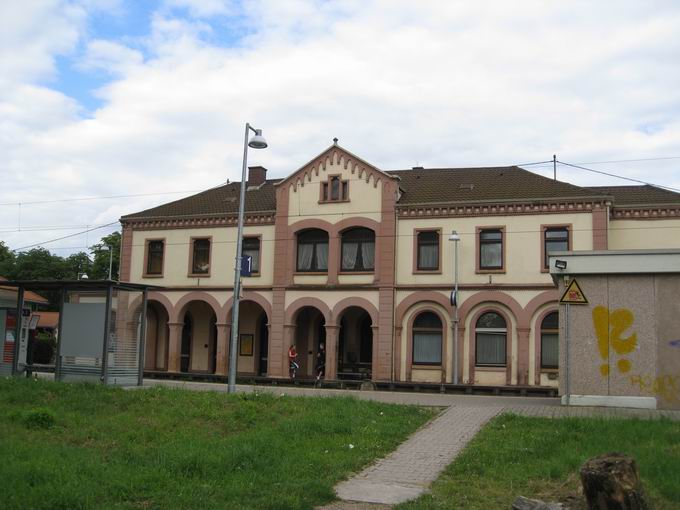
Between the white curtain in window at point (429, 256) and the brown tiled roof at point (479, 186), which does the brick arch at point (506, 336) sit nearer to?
the white curtain in window at point (429, 256)

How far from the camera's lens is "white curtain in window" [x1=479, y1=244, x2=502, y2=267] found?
33.1 meters

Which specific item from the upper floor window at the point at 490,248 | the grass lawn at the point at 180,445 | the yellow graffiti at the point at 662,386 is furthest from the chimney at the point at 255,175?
the yellow graffiti at the point at 662,386

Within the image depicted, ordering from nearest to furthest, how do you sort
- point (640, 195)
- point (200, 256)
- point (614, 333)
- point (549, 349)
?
point (614, 333) < point (549, 349) < point (640, 195) < point (200, 256)

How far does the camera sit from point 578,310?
62.3ft

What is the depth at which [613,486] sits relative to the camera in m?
7.82

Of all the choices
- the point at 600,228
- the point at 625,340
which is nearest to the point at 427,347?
the point at 600,228

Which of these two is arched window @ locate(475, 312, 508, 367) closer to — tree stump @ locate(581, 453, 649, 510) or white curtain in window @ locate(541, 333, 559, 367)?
white curtain in window @ locate(541, 333, 559, 367)

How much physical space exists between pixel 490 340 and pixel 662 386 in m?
14.9

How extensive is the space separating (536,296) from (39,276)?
5627 cm

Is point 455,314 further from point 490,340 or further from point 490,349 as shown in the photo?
point 490,349

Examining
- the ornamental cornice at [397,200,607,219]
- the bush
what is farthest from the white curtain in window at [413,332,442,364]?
the bush

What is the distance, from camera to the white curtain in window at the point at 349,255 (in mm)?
35500

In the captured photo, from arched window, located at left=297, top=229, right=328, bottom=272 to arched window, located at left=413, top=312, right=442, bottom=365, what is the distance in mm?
5160

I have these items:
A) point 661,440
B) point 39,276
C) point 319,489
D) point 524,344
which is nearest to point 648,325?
point 661,440
